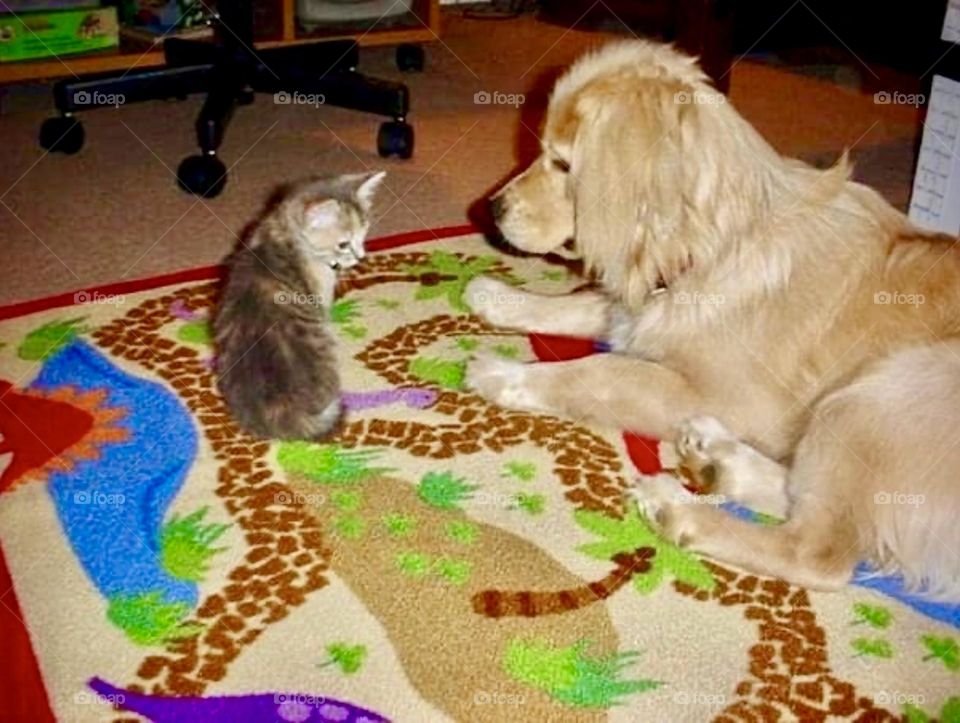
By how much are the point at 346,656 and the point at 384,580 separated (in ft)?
0.54

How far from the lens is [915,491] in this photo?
1.60 meters

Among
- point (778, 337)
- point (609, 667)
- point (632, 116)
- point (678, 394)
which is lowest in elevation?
point (609, 667)

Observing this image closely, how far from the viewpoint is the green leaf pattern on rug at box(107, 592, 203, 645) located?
151 centimetres

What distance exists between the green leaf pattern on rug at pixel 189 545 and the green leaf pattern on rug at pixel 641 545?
1.90ft

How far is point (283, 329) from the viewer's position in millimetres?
1863

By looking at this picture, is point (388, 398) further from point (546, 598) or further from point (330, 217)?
point (546, 598)

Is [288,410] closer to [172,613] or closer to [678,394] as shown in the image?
[172,613]

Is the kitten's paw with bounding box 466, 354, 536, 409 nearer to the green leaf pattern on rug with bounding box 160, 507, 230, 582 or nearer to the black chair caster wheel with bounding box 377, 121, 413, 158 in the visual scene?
the green leaf pattern on rug with bounding box 160, 507, 230, 582

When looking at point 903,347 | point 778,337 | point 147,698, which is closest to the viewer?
point 147,698

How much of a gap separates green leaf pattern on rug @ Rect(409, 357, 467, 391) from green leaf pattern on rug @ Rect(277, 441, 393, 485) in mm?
262

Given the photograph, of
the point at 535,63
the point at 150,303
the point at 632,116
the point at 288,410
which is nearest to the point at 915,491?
the point at 632,116

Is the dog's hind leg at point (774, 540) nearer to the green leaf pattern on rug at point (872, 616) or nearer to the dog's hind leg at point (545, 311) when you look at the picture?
the green leaf pattern on rug at point (872, 616)

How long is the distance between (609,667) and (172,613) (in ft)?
2.03

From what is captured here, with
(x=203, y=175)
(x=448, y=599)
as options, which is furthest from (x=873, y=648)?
(x=203, y=175)
